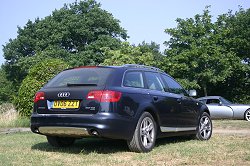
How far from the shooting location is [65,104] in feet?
22.5

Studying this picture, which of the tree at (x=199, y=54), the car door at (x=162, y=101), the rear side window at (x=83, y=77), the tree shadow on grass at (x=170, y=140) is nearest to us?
the rear side window at (x=83, y=77)

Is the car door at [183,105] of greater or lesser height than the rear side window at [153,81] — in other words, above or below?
below

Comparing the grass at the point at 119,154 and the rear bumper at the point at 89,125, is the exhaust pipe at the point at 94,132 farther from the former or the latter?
the grass at the point at 119,154

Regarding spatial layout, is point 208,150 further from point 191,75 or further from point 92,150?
point 191,75

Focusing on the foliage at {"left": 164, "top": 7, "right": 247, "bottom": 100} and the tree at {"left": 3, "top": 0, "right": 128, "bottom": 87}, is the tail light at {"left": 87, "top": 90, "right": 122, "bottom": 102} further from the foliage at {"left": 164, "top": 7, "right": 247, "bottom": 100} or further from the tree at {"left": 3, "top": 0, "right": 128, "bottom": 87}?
the tree at {"left": 3, "top": 0, "right": 128, "bottom": 87}

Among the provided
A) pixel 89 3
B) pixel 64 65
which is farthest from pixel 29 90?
pixel 89 3

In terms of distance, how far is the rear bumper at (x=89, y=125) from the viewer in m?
6.50

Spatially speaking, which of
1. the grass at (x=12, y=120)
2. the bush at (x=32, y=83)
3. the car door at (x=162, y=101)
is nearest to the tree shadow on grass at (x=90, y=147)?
the car door at (x=162, y=101)

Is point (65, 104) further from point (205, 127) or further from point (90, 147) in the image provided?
point (205, 127)

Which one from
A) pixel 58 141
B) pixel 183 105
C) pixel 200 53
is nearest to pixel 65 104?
pixel 58 141

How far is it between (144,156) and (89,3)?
42.6 meters

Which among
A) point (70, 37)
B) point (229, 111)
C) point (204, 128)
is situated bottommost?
point (204, 128)

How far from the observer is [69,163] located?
19.6 ft

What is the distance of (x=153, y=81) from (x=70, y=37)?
39.3m
